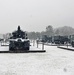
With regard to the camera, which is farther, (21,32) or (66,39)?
(66,39)

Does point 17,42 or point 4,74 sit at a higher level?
point 17,42

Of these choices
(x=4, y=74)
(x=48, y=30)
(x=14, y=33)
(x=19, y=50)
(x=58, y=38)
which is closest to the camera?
(x=4, y=74)

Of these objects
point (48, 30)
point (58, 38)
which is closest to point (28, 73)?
point (58, 38)

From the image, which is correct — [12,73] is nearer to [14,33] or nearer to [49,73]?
[49,73]

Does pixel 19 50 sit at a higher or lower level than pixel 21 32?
lower

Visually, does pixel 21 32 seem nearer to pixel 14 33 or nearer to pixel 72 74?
pixel 14 33

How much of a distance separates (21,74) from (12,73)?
18.4 inches

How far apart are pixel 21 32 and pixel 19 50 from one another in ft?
15.0

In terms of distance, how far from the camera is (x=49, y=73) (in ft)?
25.4

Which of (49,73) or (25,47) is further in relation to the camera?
(25,47)

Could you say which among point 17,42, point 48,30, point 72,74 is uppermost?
point 48,30

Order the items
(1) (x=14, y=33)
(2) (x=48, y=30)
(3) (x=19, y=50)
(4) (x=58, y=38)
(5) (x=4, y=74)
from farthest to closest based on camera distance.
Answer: (2) (x=48, y=30) → (4) (x=58, y=38) → (1) (x=14, y=33) → (3) (x=19, y=50) → (5) (x=4, y=74)

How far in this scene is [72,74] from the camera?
7559 mm

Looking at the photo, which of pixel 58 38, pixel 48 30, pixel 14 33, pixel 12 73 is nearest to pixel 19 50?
pixel 14 33
